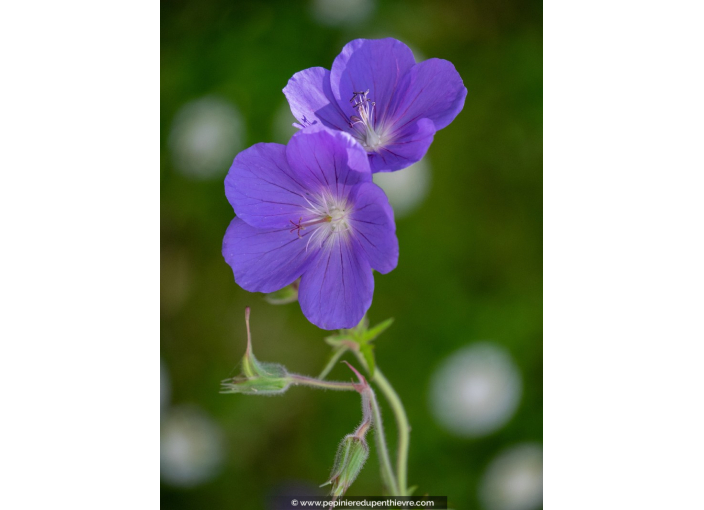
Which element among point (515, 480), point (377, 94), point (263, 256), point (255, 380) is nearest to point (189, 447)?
point (255, 380)

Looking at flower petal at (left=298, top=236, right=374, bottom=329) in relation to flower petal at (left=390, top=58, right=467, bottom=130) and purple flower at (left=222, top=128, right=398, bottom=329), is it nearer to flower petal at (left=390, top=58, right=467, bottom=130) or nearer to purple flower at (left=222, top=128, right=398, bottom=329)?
purple flower at (left=222, top=128, right=398, bottom=329)

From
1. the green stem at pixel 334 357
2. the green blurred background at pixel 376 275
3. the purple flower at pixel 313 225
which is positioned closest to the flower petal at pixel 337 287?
the purple flower at pixel 313 225

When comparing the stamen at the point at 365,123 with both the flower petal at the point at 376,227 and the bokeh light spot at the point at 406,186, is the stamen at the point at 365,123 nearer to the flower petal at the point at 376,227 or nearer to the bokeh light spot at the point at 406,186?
the flower petal at the point at 376,227

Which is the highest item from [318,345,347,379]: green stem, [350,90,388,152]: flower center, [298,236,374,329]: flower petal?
[350,90,388,152]: flower center

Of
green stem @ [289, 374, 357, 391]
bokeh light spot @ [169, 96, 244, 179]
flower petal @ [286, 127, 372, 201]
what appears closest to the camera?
flower petal @ [286, 127, 372, 201]

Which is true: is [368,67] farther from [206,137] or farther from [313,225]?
[206,137]

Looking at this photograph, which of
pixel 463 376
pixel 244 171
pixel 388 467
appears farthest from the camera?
pixel 463 376

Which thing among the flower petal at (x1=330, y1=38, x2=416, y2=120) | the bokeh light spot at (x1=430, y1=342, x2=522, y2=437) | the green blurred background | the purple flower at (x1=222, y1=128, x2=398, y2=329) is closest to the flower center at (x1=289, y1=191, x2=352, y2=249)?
the purple flower at (x1=222, y1=128, x2=398, y2=329)
